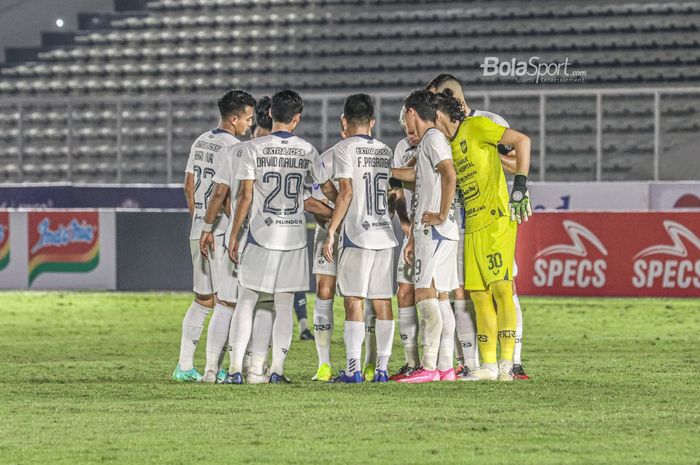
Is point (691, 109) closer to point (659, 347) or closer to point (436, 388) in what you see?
point (659, 347)

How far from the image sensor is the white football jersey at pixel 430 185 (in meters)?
9.88

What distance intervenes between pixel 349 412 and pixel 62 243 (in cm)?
1363

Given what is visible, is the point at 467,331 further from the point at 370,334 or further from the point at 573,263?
the point at 573,263

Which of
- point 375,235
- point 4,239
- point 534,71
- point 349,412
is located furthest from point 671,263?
point 349,412

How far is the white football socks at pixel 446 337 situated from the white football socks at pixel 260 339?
1191 millimetres

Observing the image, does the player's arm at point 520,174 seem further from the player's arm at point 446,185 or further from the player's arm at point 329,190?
the player's arm at point 329,190

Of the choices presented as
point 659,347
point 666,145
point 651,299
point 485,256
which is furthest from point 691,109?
point 485,256

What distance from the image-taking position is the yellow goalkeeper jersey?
32.8 feet

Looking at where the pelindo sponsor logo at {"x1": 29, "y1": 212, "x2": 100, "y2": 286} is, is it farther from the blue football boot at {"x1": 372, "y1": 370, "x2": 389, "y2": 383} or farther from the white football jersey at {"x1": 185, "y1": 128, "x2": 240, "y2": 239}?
the blue football boot at {"x1": 372, "y1": 370, "x2": 389, "y2": 383}

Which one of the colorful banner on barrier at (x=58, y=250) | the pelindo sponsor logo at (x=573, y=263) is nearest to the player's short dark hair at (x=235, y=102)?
the pelindo sponsor logo at (x=573, y=263)

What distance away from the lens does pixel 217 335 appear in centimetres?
1040

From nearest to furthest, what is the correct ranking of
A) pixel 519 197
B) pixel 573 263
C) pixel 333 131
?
1. pixel 519 197
2. pixel 573 263
3. pixel 333 131

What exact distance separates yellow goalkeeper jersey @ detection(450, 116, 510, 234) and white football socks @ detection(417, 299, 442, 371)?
57cm

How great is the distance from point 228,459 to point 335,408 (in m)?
1.82
